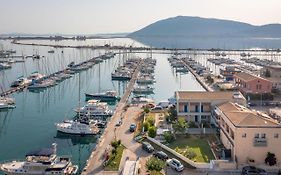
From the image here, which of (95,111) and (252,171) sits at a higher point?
(95,111)

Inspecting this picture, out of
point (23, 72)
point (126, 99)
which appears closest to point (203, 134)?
point (126, 99)

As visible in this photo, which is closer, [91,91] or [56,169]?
[56,169]

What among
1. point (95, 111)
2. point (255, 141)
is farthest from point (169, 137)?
point (95, 111)

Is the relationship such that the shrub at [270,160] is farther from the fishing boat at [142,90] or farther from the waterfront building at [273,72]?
the fishing boat at [142,90]

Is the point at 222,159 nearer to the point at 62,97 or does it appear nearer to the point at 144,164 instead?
the point at 144,164

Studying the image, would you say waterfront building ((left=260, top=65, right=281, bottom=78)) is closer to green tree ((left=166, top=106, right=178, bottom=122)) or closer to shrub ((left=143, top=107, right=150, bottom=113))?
shrub ((left=143, top=107, right=150, bottom=113))

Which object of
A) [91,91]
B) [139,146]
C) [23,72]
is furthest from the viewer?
[23,72]

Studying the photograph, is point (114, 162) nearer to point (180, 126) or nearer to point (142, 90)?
point (180, 126)
